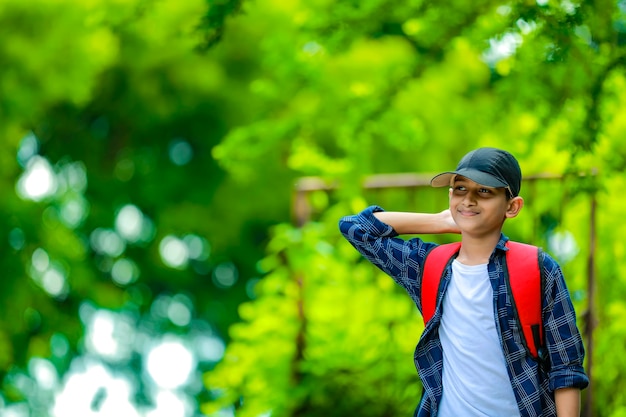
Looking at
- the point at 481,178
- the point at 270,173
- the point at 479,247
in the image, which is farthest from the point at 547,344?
the point at 270,173

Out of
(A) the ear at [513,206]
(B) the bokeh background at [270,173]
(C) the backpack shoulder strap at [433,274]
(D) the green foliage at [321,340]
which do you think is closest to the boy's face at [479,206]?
(A) the ear at [513,206]

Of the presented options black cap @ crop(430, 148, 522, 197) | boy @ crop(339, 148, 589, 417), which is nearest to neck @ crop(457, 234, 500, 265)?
boy @ crop(339, 148, 589, 417)

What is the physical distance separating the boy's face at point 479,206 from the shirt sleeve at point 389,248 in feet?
0.62

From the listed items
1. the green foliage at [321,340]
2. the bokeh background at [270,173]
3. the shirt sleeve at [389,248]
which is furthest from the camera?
the green foliage at [321,340]

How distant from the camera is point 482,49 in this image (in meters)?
4.16

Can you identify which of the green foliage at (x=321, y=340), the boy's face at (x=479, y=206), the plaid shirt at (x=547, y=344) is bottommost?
the plaid shirt at (x=547, y=344)

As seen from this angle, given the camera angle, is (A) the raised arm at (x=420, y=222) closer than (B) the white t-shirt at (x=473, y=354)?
No

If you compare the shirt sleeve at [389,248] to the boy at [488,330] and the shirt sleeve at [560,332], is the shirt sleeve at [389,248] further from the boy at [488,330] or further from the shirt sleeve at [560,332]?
the shirt sleeve at [560,332]

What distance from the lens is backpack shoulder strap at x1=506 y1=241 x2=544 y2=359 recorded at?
229 centimetres

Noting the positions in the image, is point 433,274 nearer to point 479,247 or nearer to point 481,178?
point 479,247

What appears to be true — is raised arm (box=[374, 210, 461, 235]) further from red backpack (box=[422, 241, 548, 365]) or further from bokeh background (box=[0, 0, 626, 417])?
bokeh background (box=[0, 0, 626, 417])

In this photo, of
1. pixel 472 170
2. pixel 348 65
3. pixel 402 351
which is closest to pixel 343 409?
pixel 402 351

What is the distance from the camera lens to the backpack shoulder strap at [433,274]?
2.45 m

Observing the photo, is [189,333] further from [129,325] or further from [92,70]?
[92,70]
